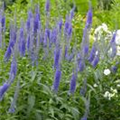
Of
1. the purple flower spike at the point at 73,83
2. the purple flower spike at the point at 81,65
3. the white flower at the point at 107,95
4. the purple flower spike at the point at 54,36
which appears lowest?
the purple flower spike at the point at 73,83

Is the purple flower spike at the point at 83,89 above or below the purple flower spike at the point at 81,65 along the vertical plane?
below

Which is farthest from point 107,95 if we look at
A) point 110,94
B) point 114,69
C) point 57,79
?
point 57,79

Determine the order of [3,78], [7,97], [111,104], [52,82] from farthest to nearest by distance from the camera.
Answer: [111,104]
[52,82]
[3,78]
[7,97]

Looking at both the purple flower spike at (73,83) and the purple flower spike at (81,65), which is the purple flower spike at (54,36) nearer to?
the purple flower spike at (81,65)

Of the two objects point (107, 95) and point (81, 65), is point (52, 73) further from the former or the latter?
point (107, 95)

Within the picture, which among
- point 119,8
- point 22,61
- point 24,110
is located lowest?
point 24,110

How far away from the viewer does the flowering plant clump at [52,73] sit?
11.0 ft

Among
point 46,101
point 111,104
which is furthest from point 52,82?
point 111,104

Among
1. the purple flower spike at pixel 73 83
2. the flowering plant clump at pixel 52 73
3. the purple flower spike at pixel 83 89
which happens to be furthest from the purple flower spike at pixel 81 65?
the purple flower spike at pixel 73 83

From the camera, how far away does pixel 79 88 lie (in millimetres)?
3877

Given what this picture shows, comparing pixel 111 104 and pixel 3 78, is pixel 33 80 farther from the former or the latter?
pixel 111 104

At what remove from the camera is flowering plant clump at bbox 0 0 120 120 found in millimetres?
3340

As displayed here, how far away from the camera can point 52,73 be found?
3.63 m

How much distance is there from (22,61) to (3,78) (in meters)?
0.39
